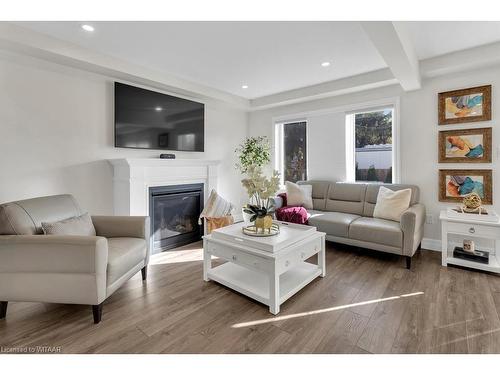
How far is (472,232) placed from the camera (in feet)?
8.55

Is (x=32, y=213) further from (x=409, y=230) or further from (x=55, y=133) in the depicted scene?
(x=409, y=230)

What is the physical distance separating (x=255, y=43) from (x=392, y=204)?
2.45 m

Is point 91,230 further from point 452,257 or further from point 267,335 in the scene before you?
point 452,257

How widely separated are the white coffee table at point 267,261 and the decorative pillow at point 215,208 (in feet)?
3.98

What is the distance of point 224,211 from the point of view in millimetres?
3850

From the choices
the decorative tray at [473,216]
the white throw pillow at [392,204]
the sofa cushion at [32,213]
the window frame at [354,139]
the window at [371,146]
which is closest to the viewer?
the sofa cushion at [32,213]

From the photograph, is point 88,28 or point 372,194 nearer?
point 88,28

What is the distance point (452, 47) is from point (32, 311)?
15.3ft

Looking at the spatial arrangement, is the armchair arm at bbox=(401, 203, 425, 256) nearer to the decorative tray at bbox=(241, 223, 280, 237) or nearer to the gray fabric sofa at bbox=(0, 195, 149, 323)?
the decorative tray at bbox=(241, 223, 280, 237)

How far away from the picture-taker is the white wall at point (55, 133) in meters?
2.49

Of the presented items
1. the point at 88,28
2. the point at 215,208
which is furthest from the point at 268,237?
the point at 88,28

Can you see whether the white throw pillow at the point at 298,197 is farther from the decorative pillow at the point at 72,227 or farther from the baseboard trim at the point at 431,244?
the decorative pillow at the point at 72,227

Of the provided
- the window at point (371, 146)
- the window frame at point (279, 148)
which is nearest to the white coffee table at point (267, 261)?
the window at point (371, 146)

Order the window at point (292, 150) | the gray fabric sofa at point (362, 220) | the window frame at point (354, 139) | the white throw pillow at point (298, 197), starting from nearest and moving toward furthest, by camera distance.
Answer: the gray fabric sofa at point (362, 220) → the window frame at point (354, 139) → the white throw pillow at point (298, 197) → the window at point (292, 150)
